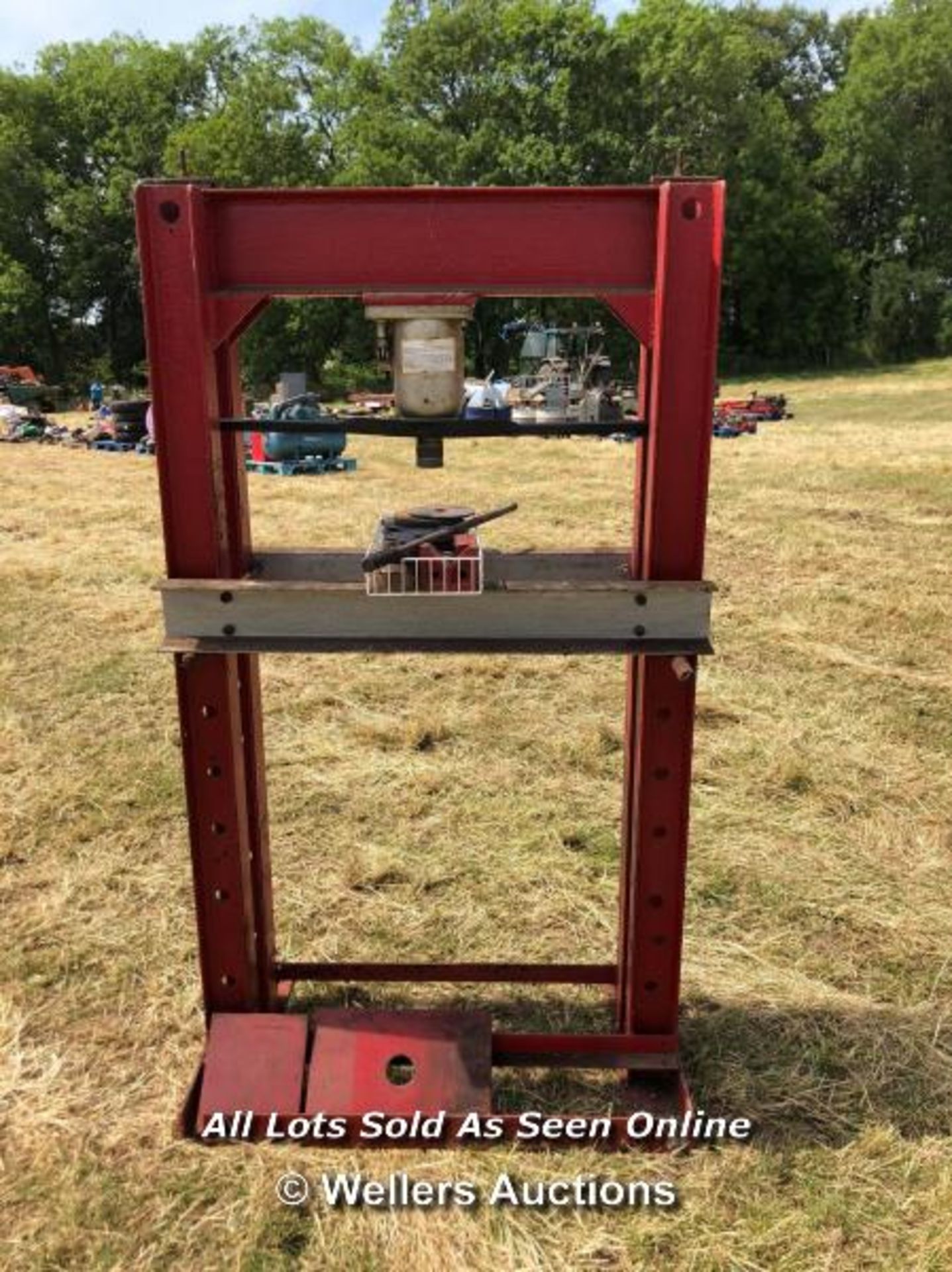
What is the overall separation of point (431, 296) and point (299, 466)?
12.0 m

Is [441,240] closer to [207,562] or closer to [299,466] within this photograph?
[207,562]

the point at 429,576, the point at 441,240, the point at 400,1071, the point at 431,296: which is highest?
the point at 441,240

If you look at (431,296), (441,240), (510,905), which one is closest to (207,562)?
(431,296)

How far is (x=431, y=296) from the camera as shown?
2.35m

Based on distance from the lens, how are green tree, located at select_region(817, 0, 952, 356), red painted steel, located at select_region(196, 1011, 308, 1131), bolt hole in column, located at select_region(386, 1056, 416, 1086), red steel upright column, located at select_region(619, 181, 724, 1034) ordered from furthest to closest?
green tree, located at select_region(817, 0, 952, 356) < bolt hole in column, located at select_region(386, 1056, 416, 1086) < red painted steel, located at select_region(196, 1011, 308, 1131) < red steel upright column, located at select_region(619, 181, 724, 1034)

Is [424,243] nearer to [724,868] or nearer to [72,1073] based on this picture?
[72,1073]

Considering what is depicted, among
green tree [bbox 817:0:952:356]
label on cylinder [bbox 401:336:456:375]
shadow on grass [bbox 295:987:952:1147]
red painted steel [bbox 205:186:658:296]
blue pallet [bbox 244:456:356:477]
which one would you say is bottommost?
shadow on grass [bbox 295:987:952:1147]

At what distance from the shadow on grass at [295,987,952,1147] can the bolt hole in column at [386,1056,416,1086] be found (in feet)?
0.85

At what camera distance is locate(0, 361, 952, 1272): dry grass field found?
98.5 inches

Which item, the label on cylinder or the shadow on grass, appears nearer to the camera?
the label on cylinder

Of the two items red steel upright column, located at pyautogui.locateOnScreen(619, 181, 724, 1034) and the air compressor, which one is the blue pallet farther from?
red steel upright column, located at pyautogui.locateOnScreen(619, 181, 724, 1034)

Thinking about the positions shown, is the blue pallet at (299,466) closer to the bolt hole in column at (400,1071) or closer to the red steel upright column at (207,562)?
the red steel upright column at (207,562)

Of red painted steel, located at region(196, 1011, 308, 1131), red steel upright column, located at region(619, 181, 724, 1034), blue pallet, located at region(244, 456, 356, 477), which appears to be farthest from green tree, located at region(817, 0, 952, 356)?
red painted steel, located at region(196, 1011, 308, 1131)

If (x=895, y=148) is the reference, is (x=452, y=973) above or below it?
below
